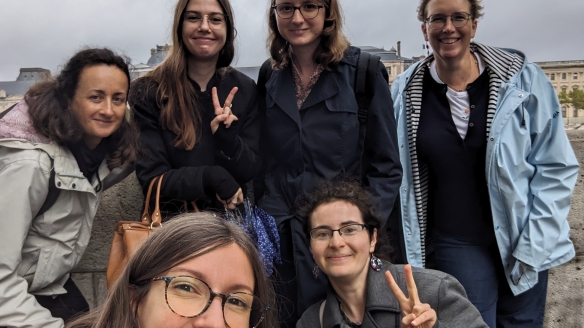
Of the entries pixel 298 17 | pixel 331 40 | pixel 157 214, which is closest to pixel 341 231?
pixel 157 214

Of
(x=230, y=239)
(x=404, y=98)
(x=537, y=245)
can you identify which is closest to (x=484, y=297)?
(x=537, y=245)

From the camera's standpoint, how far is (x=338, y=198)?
9.30 feet

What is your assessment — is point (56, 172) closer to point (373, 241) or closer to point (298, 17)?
point (298, 17)

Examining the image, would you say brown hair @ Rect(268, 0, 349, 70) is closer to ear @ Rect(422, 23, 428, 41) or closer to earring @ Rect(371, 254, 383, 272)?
ear @ Rect(422, 23, 428, 41)

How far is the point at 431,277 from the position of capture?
2.70m

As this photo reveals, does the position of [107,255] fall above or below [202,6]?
below

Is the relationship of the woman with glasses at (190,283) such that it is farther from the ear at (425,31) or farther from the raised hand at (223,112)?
the ear at (425,31)

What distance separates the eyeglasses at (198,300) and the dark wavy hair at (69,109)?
129cm

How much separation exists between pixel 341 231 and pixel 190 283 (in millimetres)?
1302

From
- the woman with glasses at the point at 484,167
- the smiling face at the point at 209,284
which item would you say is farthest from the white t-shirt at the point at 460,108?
the smiling face at the point at 209,284

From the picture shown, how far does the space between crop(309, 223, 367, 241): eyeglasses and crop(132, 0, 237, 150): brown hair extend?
0.81m

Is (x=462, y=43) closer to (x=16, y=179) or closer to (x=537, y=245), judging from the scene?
(x=537, y=245)

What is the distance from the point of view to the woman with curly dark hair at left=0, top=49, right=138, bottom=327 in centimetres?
235

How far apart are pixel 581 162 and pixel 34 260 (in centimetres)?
366
